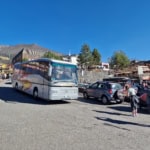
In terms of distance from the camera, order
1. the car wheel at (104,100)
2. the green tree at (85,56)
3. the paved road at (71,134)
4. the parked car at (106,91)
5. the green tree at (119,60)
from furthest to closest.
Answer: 1. the green tree at (119,60)
2. the green tree at (85,56)
3. the car wheel at (104,100)
4. the parked car at (106,91)
5. the paved road at (71,134)

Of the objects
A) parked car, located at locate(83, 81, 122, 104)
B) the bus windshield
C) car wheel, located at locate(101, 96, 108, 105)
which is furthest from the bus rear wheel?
car wheel, located at locate(101, 96, 108, 105)

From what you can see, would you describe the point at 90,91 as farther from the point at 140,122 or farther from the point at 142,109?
the point at 140,122

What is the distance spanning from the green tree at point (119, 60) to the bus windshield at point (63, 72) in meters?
62.0

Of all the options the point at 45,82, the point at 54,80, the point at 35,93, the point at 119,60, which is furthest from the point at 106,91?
the point at 119,60

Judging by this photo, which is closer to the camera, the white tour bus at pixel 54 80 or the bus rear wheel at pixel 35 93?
the white tour bus at pixel 54 80

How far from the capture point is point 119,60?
79.0m

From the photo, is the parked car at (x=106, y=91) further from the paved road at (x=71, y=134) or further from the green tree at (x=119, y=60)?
the green tree at (x=119, y=60)

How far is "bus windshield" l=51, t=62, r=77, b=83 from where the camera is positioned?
15734 millimetres

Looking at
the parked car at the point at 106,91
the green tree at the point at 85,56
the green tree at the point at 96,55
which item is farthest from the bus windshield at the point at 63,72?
the green tree at the point at 96,55

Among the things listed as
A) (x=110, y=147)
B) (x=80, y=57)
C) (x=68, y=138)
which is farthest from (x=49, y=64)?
(x=80, y=57)

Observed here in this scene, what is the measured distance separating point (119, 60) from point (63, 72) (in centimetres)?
6506

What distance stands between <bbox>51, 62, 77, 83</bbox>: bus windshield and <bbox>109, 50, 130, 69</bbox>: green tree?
62.0 metres

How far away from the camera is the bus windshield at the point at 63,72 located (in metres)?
15.7

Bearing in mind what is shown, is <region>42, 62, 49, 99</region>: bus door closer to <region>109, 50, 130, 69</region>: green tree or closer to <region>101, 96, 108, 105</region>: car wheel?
<region>101, 96, 108, 105</region>: car wheel
